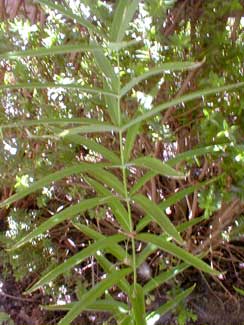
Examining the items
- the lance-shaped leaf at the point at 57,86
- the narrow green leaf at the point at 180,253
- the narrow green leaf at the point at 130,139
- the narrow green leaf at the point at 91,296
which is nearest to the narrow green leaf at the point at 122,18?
the lance-shaped leaf at the point at 57,86

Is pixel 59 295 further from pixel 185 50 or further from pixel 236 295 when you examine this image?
pixel 185 50

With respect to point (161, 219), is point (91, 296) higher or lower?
lower

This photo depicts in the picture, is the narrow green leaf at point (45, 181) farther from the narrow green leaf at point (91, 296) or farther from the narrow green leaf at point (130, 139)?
the narrow green leaf at point (91, 296)

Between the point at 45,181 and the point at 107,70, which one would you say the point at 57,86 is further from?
the point at 45,181

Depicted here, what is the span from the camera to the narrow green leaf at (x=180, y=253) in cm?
157

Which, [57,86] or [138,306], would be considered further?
[138,306]

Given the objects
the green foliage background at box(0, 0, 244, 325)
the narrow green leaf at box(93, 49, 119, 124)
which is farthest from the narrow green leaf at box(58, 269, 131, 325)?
the narrow green leaf at box(93, 49, 119, 124)

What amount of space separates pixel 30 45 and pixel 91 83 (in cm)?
23

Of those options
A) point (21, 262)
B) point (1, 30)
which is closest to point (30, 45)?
point (1, 30)

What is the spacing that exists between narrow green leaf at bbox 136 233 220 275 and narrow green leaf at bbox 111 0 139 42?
1.74 feet

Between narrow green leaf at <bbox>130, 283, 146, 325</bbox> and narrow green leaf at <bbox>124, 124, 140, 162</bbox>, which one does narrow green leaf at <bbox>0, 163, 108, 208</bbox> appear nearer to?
narrow green leaf at <bbox>124, 124, 140, 162</bbox>

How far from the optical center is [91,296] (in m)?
1.67

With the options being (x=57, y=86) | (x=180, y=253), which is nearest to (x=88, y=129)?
(x=57, y=86)

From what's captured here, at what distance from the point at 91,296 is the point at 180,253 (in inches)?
10.7
